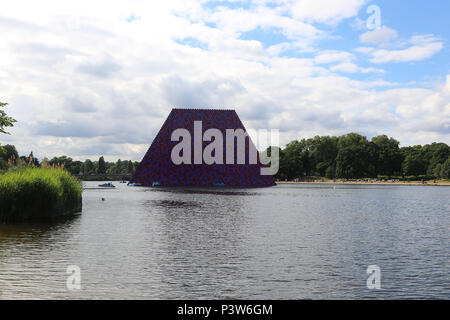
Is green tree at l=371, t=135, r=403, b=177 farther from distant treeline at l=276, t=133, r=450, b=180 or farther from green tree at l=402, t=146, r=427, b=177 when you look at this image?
green tree at l=402, t=146, r=427, b=177

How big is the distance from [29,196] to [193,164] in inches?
2968

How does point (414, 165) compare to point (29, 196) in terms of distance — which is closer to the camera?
point (29, 196)

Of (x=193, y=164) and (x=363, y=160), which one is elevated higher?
(x=363, y=160)

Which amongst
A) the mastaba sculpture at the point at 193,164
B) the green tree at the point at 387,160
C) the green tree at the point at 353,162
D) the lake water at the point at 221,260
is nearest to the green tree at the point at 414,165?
the green tree at the point at 387,160

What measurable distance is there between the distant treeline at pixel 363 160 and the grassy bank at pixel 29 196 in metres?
125

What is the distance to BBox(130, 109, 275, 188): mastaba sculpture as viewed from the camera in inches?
3853

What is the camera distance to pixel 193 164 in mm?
98188

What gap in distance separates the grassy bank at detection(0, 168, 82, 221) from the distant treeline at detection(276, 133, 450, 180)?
125201mm

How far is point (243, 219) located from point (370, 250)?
11097 mm

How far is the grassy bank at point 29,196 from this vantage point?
22156 millimetres

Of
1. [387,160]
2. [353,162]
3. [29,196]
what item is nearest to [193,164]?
[353,162]

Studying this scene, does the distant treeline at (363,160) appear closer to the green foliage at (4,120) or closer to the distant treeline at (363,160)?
the distant treeline at (363,160)

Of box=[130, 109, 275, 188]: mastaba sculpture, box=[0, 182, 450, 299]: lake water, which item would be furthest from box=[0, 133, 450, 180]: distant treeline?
box=[0, 182, 450, 299]: lake water

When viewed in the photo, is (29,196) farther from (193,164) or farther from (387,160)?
(387,160)
